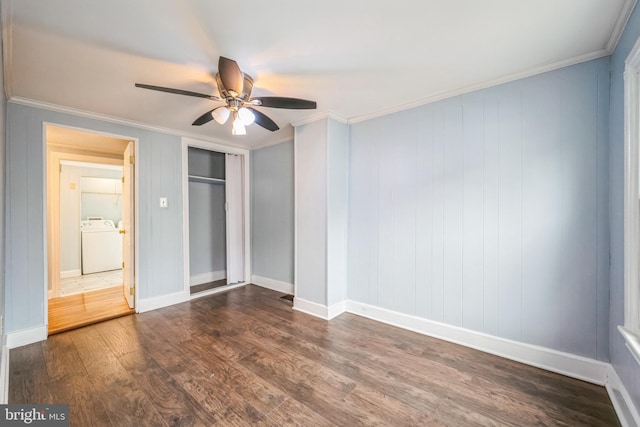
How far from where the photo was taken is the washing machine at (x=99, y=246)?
503cm

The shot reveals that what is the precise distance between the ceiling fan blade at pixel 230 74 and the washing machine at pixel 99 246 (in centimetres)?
526

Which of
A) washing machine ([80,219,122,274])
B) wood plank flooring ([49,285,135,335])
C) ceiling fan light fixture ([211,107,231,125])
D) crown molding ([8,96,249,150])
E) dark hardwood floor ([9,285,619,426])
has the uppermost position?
crown molding ([8,96,249,150])

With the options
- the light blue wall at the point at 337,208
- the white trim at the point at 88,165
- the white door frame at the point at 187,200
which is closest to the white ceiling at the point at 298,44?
the light blue wall at the point at 337,208

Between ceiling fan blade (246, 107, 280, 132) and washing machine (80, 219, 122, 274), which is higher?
ceiling fan blade (246, 107, 280, 132)

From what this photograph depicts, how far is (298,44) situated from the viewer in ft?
5.62

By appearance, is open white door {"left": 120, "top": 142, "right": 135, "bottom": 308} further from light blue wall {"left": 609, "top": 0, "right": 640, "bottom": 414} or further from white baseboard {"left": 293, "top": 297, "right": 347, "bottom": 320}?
light blue wall {"left": 609, "top": 0, "right": 640, "bottom": 414}

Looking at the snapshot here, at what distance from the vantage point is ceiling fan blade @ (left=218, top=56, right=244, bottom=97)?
5.24 feet

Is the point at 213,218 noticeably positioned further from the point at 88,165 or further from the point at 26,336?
the point at 88,165

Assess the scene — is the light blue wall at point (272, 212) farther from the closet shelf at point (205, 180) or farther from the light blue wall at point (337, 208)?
the light blue wall at point (337, 208)

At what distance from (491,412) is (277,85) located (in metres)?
2.82

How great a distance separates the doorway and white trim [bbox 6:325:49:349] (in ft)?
0.48

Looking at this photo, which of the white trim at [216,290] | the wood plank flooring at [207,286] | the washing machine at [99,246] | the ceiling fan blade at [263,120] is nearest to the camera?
the ceiling fan blade at [263,120]

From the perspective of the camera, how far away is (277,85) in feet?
7.35

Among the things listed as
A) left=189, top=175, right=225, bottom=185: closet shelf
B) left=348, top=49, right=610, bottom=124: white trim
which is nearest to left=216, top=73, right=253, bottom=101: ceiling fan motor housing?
left=348, top=49, right=610, bottom=124: white trim
